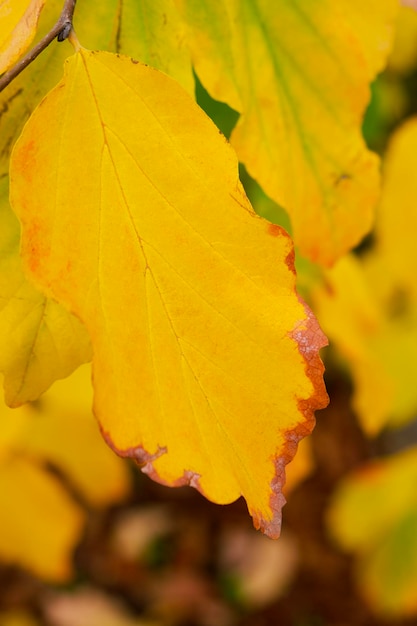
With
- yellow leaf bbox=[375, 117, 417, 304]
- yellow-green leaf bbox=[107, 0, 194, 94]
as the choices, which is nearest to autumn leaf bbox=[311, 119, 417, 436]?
yellow leaf bbox=[375, 117, 417, 304]

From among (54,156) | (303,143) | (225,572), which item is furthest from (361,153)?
(225,572)

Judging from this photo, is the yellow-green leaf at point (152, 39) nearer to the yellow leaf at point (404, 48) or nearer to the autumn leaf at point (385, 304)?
the autumn leaf at point (385, 304)

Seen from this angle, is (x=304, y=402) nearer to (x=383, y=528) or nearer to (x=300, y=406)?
(x=300, y=406)

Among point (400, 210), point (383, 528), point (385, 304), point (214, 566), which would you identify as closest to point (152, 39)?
point (400, 210)

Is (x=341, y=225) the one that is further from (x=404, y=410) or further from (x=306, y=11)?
(x=404, y=410)

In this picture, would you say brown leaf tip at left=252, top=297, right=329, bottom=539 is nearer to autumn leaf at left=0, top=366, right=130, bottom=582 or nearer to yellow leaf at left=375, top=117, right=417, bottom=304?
yellow leaf at left=375, top=117, right=417, bottom=304
